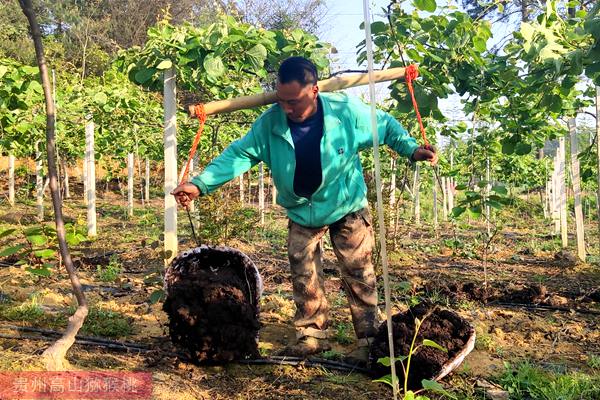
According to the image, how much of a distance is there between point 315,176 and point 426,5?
1.12 m

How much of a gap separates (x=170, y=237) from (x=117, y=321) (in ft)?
2.73

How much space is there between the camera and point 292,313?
4.19 m

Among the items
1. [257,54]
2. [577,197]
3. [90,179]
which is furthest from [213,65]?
[90,179]

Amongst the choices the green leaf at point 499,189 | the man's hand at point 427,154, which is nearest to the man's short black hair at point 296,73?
the man's hand at point 427,154

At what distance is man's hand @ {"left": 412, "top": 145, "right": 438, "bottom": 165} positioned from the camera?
2.75 metres

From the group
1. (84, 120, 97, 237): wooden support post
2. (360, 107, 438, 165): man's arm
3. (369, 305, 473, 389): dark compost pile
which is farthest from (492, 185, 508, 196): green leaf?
(84, 120, 97, 237): wooden support post

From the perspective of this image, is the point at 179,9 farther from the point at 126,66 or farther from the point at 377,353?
the point at 377,353

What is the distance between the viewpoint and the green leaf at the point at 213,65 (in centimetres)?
411

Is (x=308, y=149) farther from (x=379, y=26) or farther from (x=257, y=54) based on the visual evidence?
(x=257, y=54)

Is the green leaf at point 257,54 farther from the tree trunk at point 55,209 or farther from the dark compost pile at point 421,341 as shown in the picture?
the dark compost pile at point 421,341

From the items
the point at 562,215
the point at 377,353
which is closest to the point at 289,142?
the point at 377,353

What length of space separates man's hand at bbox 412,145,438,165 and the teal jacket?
0.15 metres

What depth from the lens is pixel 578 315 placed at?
4305 mm

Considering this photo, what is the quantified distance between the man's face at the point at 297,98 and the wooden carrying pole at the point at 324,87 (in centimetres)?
8
